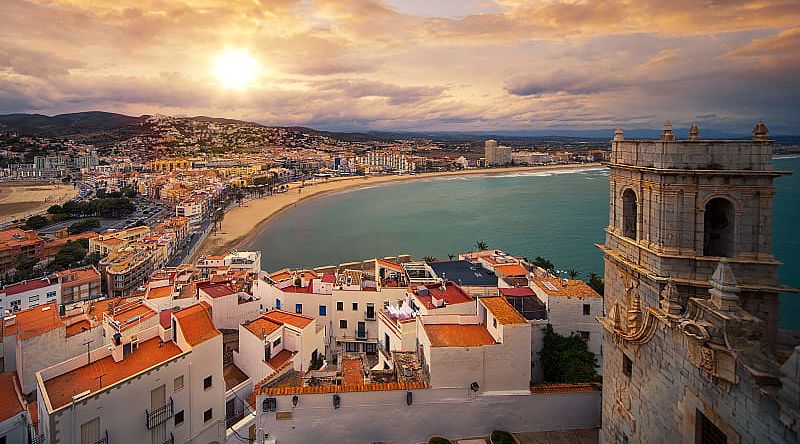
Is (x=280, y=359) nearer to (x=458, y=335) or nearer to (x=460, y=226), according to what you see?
(x=458, y=335)

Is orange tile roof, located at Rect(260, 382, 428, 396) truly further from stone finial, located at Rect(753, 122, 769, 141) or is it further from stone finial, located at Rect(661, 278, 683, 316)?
stone finial, located at Rect(753, 122, 769, 141)

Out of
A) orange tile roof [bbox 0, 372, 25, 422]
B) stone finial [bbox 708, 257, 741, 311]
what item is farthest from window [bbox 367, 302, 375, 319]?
stone finial [bbox 708, 257, 741, 311]

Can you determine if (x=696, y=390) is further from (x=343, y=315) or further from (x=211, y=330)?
(x=343, y=315)

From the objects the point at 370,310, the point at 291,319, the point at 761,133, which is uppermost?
the point at 761,133

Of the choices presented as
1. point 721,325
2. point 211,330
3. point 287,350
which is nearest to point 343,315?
point 287,350

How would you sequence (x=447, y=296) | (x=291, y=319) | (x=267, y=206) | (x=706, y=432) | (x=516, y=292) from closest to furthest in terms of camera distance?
1. (x=706, y=432)
2. (x=447, y=296)
3. (x=516, y=292)
4. (x=291, y=319)
5. (x=267, y=206)

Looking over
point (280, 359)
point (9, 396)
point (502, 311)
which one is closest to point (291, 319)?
point (280, 359)

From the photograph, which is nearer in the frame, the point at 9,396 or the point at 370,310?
the point at 9,396
